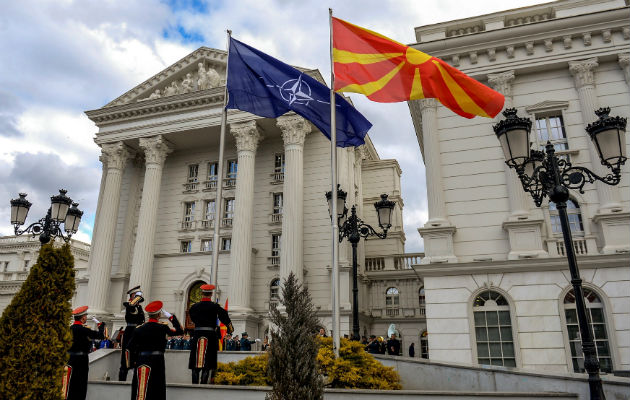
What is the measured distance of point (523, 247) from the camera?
1513cm

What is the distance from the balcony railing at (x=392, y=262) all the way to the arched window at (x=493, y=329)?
14.2 meters

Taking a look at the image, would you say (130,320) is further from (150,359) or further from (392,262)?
(392,262)

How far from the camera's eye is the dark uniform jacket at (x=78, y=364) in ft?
25.7

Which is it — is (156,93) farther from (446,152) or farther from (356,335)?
(356,335)

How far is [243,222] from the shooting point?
27.4 m

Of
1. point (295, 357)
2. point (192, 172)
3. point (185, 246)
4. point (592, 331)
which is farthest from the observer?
point (192, 172)

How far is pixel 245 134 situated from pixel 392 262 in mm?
13168

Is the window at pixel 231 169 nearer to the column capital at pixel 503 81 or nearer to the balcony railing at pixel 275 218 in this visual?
the balcony railing at pixel 275 218

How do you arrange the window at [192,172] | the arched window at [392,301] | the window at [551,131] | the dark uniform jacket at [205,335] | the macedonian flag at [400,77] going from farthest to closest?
the window at [192,172] → the arched window at [392,301] → the window at [551,131] → the macedonian flag at [400,77] → the dark uniform jacket at [205,335]

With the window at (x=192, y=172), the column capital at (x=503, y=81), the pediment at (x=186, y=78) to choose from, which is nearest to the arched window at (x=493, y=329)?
the column capital at (x=503, y=81)

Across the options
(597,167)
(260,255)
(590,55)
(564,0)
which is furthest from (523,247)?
(260,255)

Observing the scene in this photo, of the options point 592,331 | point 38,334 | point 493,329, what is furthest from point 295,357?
point 592,331

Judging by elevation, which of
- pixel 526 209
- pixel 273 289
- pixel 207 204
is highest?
pixel 207 204

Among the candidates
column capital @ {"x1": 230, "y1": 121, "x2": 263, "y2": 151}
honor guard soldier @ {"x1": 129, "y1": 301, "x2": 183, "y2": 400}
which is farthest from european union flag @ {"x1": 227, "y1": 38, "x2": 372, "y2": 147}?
column capital @ {"x1": 230, "y1": 121, "x2": 263, "y2": 151}
